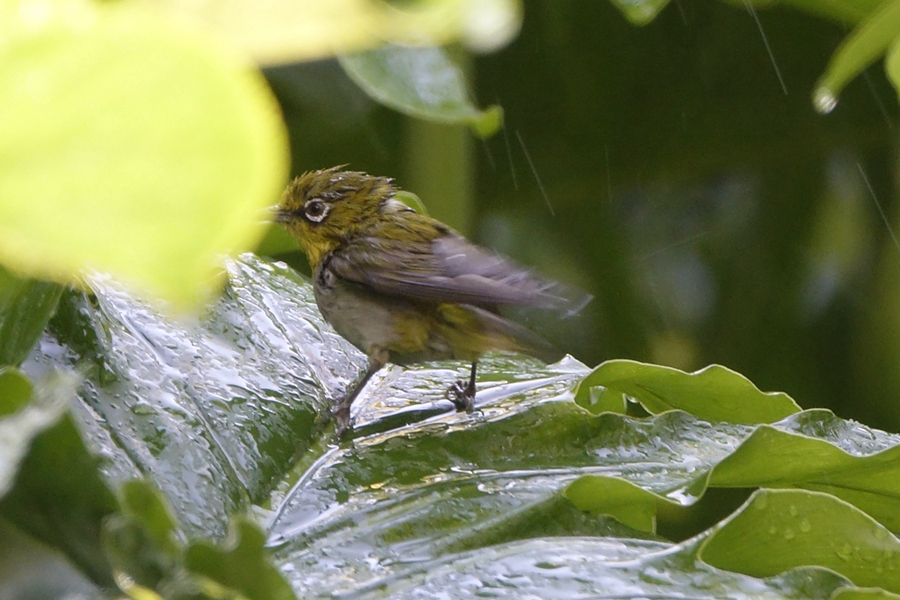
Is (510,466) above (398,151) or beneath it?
beneath

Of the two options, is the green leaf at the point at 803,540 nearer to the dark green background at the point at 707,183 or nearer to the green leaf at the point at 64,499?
the green leaf at the point at 64,499

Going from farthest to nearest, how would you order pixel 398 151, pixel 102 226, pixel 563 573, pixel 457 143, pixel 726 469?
pixel 398 151 → pixel 457 143 → pixel 726 469 → pixel 563 573 → pixel 102 226

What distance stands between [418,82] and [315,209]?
1.09 m

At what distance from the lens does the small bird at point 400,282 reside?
144cm

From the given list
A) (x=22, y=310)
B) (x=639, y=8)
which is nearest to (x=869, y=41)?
(x=639, y=8)

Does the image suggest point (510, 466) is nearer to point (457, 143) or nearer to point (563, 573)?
point (563, 573)

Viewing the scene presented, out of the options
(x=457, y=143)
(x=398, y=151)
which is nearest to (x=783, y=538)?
(x=457, y=143)

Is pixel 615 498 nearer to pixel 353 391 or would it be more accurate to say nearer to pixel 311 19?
pixel 353 391

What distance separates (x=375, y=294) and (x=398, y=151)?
688 mm

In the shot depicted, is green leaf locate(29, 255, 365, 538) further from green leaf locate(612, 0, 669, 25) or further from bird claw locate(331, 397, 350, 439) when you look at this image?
green leaf locate(612, 0, 669, 25)

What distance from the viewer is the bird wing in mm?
1385

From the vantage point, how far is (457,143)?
2.04m

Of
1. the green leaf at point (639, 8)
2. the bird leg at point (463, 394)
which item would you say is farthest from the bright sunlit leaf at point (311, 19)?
the bird leg at point (463, 394)

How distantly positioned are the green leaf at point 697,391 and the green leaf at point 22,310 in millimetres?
529
